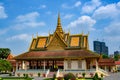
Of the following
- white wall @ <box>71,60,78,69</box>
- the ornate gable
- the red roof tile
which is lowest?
white wall @ <box>71,60,78,69</box>

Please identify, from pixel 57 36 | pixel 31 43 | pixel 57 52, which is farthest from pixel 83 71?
pixel 31 43

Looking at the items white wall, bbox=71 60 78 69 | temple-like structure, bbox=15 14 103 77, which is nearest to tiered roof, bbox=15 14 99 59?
temple-like structure, bbox=15 14 103 77

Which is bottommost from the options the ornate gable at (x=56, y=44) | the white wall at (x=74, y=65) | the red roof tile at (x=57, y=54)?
the white wall at (x=74, y=65)

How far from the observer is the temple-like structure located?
149 feet

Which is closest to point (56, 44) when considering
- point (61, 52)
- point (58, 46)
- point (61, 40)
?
point (58, 46)

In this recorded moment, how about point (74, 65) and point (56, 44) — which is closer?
point (74, 65)

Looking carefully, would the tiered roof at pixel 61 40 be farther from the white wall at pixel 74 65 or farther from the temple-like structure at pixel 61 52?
the white wall at pixel 74 65

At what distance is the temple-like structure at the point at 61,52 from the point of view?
149 ft

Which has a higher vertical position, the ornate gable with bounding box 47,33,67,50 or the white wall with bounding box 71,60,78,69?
the ornate gable with bounding box 47,33,67,50

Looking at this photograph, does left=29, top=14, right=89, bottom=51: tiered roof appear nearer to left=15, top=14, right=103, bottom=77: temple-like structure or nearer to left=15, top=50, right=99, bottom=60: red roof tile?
left=15, top=14, right=103, bottom=77: temple-like structure

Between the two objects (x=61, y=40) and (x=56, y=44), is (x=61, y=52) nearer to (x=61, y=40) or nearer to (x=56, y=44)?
(x=56, y=44)

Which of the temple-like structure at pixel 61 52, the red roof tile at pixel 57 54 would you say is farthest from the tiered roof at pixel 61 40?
the red roof tile at pixel 57 54

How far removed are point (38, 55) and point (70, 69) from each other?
732 centimetres

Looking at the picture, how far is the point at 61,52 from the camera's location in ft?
159
